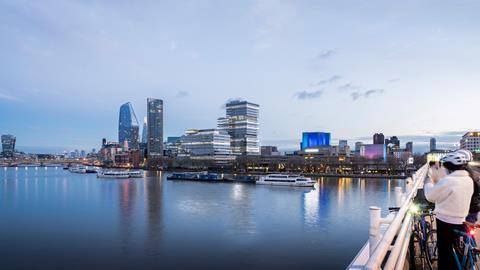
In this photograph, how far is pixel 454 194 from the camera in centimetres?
446

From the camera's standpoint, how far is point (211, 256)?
2234cm

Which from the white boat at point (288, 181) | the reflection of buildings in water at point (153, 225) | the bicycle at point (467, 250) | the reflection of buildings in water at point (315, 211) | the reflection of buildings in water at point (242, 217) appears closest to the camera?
the bicycle at point (467, 250)

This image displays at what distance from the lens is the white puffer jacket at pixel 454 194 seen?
175 inches

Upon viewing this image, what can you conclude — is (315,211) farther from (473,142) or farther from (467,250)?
(473,142)

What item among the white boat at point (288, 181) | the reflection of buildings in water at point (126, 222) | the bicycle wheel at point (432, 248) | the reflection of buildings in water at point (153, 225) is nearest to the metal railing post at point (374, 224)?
the bicycle wheel at point (432, 248)

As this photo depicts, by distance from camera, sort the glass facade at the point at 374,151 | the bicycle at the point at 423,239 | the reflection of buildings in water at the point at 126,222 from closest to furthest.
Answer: the bicycle at the point at 423,239 < the reflection of buildings in water at the point at 126,222 < the glass facade at the point at 374,151

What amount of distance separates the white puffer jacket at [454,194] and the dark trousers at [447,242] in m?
0.09

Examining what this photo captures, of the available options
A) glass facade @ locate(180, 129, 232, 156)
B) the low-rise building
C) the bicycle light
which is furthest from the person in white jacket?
glass facade @ locate(180, 129, 232, 156)

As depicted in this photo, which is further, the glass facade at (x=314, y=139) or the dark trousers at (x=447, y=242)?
the glass facade at (x=314, y=139)

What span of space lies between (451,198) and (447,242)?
0.60 m

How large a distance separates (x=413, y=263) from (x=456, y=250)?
1251 millimetres

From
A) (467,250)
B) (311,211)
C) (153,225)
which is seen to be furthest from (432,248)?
(311,211)

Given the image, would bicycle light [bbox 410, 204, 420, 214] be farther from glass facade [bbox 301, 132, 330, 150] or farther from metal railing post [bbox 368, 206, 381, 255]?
glass facade [bbox 301, 132, 330, 150]

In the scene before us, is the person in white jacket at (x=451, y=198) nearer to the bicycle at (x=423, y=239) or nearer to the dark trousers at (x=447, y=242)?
the dark trousers at (x=447, y=242)
